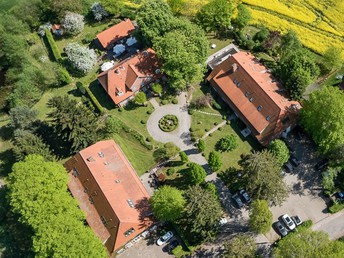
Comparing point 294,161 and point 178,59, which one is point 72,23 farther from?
point 294,161

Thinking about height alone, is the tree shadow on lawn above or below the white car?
above

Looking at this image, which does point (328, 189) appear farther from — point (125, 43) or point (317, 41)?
point (125, 43)

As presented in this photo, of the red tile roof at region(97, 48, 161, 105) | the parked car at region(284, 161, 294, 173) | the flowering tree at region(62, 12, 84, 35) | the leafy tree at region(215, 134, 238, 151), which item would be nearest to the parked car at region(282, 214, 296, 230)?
the parked car at region(284, 161, 294, 173)

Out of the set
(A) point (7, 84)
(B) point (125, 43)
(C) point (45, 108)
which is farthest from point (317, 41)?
(A) point (7, 84)

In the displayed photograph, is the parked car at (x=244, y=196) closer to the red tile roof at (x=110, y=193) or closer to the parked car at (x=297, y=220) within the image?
the parked car at (x=297, y=220)

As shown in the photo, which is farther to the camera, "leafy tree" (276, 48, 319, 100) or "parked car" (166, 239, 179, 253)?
"leafy tree" (276, 48, 319, 100)

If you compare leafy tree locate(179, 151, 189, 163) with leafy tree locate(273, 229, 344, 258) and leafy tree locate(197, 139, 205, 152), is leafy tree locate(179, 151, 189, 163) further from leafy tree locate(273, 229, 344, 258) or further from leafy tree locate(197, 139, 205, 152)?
leafy tree locate(273, 229, 344, 258)
